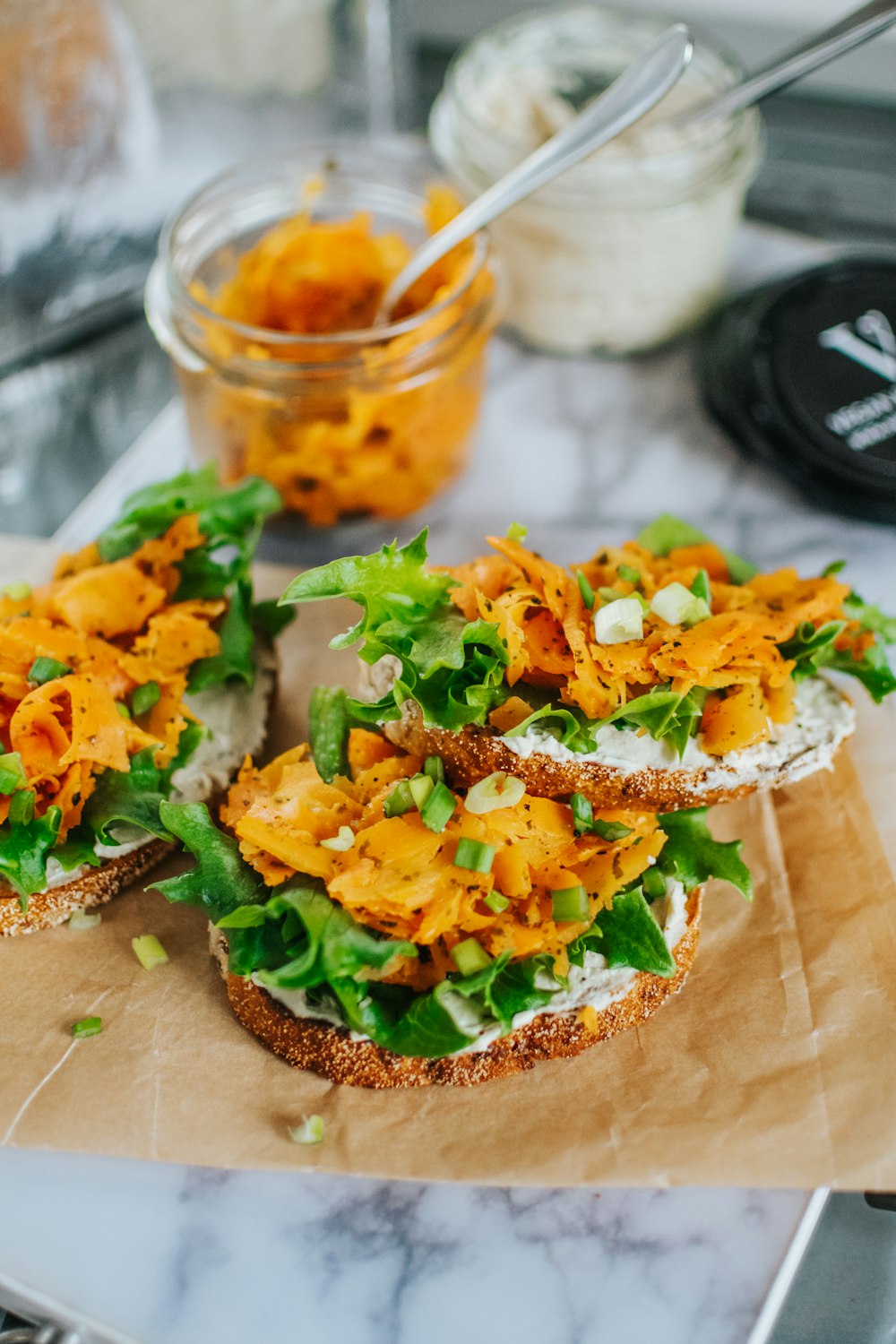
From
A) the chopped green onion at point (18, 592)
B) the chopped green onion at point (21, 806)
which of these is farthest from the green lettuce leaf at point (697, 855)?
the chopped green onion at point (18, 592)

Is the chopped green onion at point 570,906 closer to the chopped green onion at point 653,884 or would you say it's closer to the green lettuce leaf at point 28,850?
the chopped green onion at point 653,884

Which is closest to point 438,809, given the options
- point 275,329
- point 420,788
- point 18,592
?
point 420,788

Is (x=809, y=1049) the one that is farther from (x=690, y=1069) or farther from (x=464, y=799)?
(x=464, y=799)

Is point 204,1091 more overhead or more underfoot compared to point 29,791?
more underfoot

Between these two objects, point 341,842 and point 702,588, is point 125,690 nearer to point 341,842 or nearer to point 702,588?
point 341,842

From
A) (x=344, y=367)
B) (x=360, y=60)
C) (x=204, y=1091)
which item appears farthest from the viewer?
(x=360, y=60)

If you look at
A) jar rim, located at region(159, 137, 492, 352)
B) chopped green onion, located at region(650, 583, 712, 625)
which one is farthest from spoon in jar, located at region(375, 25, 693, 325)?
chopped green onion, located at region(650, 583, 712, 625)

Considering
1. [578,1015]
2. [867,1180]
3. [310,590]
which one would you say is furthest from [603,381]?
[867,1180]
